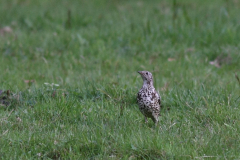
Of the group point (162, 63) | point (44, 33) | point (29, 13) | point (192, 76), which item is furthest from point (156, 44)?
point (29, 13)

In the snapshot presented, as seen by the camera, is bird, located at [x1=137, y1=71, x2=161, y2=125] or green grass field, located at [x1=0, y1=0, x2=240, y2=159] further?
bird, located at [x1=137, y1=71, x2=161, y2=125]

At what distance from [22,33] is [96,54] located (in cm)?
237

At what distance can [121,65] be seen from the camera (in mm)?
8695

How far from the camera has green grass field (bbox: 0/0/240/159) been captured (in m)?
4.64

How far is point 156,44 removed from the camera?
9.71m

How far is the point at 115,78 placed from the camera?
25.2 feet

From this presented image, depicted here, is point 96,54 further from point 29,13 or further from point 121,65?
point 29,13

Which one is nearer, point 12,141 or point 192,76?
point 12,141

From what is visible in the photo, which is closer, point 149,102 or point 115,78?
point 149,102

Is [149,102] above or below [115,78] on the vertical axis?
above

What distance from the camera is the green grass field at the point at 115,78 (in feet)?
15.2

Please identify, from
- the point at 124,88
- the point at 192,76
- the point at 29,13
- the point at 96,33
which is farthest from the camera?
the point at 29,13

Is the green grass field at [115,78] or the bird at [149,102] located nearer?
the green grass field at [115,78]

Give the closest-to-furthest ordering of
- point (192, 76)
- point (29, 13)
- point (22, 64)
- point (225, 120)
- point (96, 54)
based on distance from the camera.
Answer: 1. point (225, 120)
2. point (192, 76)
3. point (22, 64)
4. point (96, 54)
5. point (29, 13)
